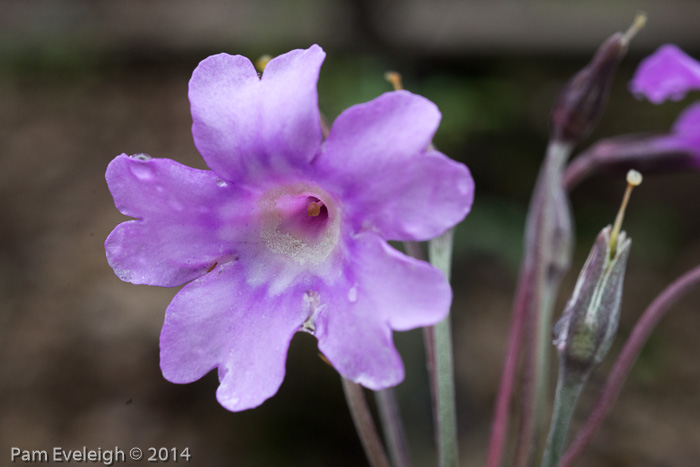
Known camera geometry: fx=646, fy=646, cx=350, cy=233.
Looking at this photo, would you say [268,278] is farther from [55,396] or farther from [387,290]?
[55,396]

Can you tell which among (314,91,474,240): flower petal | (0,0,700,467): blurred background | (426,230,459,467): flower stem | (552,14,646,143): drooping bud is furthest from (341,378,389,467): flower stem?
(0,0,700,467): blurred background

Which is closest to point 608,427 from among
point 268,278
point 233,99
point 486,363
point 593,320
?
point 486,363

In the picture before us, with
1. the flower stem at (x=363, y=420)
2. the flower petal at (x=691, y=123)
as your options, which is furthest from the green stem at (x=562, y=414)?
the flower petal at (x=691, y=123)

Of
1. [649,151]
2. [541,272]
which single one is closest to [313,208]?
[541,272]

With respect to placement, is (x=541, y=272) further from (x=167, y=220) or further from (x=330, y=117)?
(x=330, y=117)

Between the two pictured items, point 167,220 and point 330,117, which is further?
point 330,117

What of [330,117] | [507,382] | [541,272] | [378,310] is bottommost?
[330,117]

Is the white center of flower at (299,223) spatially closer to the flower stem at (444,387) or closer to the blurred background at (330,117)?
the flower stem at (444,387)
